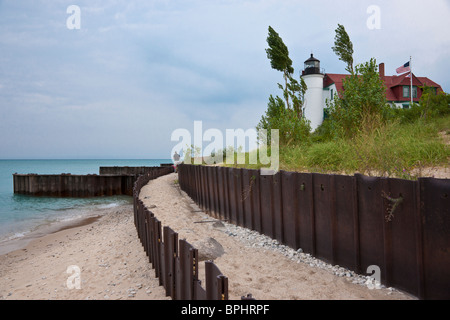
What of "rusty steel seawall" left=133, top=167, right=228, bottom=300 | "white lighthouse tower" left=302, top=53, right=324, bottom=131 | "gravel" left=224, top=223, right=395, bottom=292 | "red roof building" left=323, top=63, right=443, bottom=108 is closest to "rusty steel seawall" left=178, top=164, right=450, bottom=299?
"gravel" left=224, top=223, right=395, bottom=292

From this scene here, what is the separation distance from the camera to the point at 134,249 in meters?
6.78

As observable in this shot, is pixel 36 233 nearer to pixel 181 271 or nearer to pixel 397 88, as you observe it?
pixel 181 271

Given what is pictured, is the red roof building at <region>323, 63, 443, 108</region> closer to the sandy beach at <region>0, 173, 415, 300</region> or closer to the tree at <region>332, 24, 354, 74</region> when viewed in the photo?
the tree at <region>332, 24, 354, 74</region>

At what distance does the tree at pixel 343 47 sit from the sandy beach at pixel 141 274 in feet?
110

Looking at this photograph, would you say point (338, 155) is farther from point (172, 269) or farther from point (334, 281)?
point (172, 269)

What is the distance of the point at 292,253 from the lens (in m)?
5.82

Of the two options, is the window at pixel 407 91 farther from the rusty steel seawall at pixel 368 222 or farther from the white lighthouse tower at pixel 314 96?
the rusty steel seawall at pixel 368 222

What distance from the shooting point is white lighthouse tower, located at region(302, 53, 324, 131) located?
38.4 meters

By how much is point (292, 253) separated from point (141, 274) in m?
2.91

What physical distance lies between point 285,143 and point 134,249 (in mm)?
9750

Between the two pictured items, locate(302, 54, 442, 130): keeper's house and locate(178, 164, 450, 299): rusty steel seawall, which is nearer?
locate(178, 164, 450, 299): rusty steel seawall

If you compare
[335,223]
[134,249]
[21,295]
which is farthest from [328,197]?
[21,295]

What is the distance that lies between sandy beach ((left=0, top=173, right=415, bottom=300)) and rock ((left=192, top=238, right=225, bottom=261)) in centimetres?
7

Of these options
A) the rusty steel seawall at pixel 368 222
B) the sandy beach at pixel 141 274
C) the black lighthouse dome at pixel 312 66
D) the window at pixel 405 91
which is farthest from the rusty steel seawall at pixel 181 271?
the window at pixel 405 91
